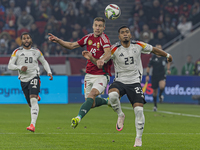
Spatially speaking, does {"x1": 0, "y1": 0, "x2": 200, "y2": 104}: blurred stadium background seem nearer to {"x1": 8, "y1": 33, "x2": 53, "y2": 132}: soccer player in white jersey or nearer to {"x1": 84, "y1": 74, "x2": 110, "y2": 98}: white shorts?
{"x1": 8, "y1": 33, "x2": 53, "y2": 132}: soccer player in white jersey

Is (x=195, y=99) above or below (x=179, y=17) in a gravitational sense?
below

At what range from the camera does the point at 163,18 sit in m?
25.4

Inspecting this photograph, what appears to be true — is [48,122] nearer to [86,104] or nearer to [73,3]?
[86,104]

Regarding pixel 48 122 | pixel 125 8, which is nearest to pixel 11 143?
pixel 48 122

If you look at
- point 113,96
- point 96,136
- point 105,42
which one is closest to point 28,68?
point 96,136

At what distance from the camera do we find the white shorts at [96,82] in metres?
8.17

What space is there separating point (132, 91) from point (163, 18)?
1845 centimetres

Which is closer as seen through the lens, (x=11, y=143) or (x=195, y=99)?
(x=11, y=143)

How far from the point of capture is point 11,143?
25.0 feet

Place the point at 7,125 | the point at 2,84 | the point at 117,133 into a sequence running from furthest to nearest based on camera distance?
the point at 2,84 → the point at 7,125 → the point at 117,133

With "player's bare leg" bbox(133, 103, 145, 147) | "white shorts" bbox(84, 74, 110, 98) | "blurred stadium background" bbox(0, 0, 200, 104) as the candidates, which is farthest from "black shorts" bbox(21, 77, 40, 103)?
"blurred stadium background" bbox(0, 0, 200, 104)

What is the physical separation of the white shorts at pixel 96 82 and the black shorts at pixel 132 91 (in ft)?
1.56

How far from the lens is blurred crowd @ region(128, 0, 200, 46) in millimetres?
24234

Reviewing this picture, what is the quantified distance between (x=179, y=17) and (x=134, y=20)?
2.69m
